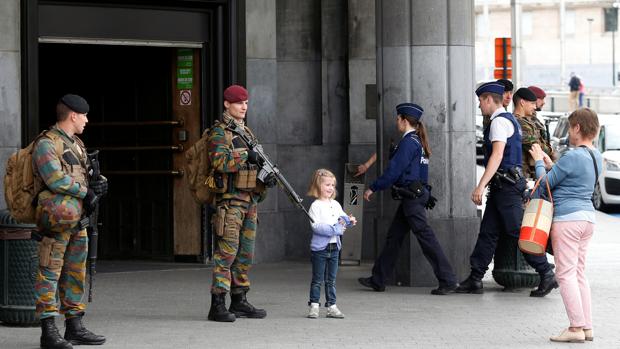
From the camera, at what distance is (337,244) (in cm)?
1083

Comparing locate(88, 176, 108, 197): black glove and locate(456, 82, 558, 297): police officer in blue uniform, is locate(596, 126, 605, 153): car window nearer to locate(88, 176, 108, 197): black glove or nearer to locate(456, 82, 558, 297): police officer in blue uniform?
locate(456, 82, 558, 297): police officer in blue uniform

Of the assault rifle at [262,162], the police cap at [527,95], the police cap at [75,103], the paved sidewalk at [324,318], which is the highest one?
the police cap at [527,95]

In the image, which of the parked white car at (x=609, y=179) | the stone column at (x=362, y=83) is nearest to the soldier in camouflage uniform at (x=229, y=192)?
the stone column at (x=362, y=83)

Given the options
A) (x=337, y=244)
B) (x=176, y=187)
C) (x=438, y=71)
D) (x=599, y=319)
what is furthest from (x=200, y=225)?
(x=599, y=319)

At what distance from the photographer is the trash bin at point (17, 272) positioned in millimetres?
10117

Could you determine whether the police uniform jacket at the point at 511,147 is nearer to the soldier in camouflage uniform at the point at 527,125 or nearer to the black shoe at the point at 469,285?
the soldier in camouflage uniform at the point at 527,125

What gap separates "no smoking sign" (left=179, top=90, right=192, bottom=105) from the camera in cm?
1492

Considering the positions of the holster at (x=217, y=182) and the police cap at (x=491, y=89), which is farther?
the police cap at (x=491, y=89)

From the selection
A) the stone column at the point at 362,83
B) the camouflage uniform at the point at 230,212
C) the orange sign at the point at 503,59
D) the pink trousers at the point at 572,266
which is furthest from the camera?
the orange sign at the point at 503,59

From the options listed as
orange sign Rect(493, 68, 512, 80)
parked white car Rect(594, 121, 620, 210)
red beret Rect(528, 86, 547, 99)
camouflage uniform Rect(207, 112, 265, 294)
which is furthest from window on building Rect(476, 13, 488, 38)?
camouflage uniform Rect(207, 112, 265, 294)

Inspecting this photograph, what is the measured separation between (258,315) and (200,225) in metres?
4.34

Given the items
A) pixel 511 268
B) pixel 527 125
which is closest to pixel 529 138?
pixel 527 125

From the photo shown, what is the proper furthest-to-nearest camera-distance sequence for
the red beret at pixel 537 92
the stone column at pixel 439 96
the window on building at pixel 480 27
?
the window on building at pixel 480 27, the red beret at pixel 537 92, the stone column at pixel 439 96

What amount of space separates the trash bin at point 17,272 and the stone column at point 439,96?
426 cm
